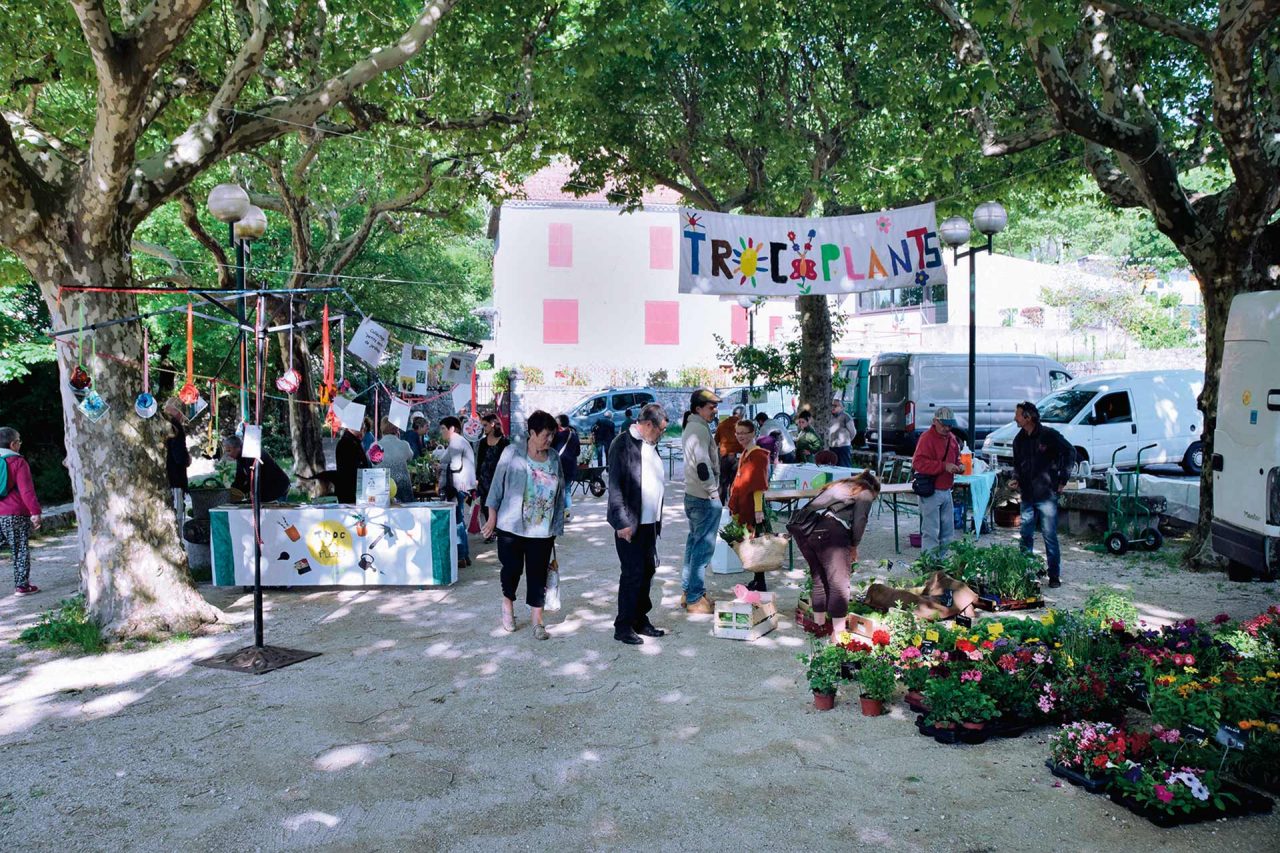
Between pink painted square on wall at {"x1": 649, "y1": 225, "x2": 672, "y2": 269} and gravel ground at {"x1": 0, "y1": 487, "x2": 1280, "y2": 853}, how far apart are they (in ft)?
103

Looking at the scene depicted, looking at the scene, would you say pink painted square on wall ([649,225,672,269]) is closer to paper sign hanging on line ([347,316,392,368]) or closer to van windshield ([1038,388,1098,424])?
van windshield ([1038,388,1098,424])

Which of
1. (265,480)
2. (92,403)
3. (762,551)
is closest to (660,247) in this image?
(265,480)

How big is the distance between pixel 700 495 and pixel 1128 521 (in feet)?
→ 19.6

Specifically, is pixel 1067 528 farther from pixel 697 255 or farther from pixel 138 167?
pixel 138 167

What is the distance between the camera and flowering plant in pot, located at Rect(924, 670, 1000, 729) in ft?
17.3

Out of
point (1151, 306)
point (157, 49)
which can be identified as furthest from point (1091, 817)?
point (1151, 306)

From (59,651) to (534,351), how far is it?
31.0 metres

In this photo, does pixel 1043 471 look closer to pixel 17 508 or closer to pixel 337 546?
pixel 337 546

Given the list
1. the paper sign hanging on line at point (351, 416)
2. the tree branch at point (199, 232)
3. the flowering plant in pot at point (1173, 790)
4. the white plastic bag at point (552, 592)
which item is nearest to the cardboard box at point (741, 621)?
the white plastic bag at point (552, 592)

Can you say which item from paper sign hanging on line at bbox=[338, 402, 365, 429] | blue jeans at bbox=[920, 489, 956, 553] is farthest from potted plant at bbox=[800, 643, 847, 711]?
paper sign hanging on line at bbox=[338, 402, 365, 429]

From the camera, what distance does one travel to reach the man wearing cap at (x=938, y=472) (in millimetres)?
9602

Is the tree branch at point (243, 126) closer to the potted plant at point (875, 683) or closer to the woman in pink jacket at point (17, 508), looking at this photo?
the woman in pink jacket at point (17, 508)

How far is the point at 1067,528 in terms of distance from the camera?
12.6m

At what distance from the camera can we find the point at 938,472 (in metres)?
9.62
